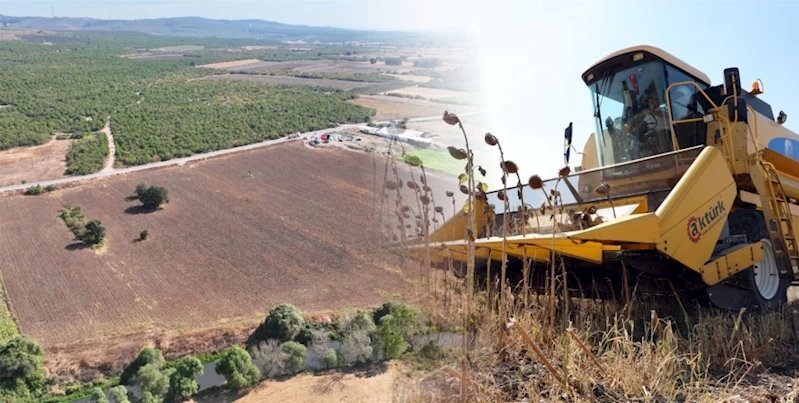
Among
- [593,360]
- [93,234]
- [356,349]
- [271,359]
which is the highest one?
[593,360]

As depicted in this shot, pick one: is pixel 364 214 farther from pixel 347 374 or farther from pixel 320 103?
pixel 320 103

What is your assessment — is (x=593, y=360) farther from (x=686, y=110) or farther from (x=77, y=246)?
(x=77, y=246)

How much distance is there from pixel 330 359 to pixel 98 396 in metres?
4.69

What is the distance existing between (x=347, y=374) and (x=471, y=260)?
2035 millimetres

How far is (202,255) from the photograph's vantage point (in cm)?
1459

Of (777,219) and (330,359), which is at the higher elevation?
(777,219)

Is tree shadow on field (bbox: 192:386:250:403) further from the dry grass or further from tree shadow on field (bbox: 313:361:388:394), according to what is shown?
the dry grass

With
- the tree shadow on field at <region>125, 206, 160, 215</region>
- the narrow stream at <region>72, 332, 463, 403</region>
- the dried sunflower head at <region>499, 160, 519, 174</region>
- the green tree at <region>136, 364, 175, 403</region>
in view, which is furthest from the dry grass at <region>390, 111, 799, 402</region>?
the tree shadow on field at <region>125, 206, 160, 215</region>

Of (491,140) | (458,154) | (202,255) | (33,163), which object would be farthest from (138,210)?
(458,154)

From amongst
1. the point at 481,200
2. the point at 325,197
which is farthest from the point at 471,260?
the point at 325,197

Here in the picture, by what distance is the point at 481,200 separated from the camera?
5305mm

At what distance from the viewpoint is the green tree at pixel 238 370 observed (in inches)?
268

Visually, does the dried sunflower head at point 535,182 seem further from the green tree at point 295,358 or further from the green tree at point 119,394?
the green tree at point 119,394

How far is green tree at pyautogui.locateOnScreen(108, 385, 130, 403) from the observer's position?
794 cm
